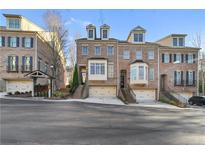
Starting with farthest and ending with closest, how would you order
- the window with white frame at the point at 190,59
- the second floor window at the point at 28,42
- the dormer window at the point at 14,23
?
the window with white frame at the point at 190,59 → the second floor window at the point at 28,42 → the dormer window at the point at 14,23

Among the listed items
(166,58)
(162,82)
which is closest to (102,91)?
(162,82)

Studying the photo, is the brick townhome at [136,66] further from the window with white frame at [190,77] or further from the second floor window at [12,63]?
the second floor window at [12,63]

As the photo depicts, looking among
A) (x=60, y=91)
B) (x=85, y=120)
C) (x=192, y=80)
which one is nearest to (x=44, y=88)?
(x=60, y=91)

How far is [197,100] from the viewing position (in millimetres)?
15820

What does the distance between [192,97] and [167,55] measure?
3647 mm

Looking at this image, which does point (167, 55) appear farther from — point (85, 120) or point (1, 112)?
point (1, 112)

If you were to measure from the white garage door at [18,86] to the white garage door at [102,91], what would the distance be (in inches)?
179

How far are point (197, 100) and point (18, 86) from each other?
12.6 meters

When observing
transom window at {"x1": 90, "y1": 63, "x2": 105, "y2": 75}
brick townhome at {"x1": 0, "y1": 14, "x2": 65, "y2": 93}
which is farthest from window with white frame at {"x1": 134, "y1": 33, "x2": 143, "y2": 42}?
brick townhome at {"x1": 0, "y1": 14, "x2": 65, "y2": 93}

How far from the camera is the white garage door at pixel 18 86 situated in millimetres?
10043

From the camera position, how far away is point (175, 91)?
1400cm

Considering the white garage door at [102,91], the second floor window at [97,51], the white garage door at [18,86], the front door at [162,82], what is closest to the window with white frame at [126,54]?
the second floor window at [97,51]

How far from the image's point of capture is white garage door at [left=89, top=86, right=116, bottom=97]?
1399cm

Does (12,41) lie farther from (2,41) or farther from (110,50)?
(110,50)
